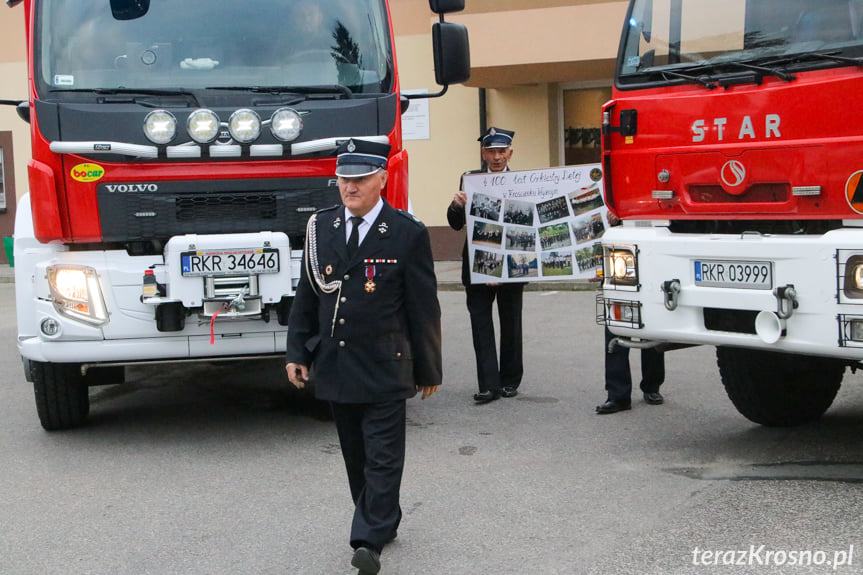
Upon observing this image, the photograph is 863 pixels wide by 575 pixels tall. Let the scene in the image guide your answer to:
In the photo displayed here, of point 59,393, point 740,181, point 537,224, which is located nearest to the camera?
point 740,181

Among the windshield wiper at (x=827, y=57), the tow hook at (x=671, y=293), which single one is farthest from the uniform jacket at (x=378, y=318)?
the windshield wiper at (x=827, y=57)

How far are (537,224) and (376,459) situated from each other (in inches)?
147

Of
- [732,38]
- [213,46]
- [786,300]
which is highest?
[213,46]

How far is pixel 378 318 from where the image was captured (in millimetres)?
4621

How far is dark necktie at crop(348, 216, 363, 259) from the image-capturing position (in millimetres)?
4664

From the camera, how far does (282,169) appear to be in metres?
6.80

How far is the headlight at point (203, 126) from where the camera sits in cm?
661

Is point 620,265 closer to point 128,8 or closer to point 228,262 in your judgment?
point 228,262

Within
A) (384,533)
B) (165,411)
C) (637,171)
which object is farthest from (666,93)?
(165,411)

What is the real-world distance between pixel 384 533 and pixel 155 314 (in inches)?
106

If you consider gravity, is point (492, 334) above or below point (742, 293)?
below

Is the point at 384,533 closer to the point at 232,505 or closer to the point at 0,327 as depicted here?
the point at 232,505

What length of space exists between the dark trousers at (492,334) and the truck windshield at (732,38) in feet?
7.69

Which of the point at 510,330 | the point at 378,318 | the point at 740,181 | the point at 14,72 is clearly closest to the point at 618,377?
the point at 510,330
